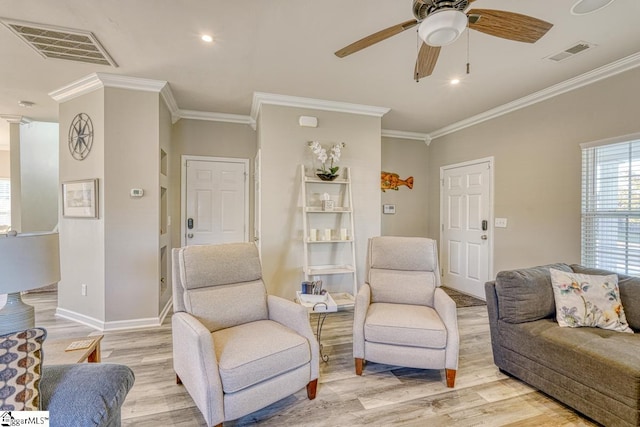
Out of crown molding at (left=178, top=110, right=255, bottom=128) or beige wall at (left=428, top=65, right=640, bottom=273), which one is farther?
crown molding at (left=178, top=110, right=255, bottom=128)

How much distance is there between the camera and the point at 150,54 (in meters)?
2.60

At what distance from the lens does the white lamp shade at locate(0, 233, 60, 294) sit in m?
1.28

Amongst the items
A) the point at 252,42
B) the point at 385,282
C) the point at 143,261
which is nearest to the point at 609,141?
the point at 385,282

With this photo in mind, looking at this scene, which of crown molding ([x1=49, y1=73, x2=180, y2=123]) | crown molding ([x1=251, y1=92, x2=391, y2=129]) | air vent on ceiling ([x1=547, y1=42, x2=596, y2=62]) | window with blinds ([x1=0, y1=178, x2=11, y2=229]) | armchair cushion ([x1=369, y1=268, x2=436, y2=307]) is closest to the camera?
air vent on ceiling ([x1=547, y1=42, x2=596, y2=62])

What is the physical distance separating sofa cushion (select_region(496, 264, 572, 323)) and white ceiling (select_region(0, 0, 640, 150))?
1.83 m

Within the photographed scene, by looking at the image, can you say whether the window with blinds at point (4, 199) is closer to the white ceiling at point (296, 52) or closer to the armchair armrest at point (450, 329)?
the white ceiling at point (296, 52)

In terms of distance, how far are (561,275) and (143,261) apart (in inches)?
150

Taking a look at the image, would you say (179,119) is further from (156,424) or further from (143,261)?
(156,424)

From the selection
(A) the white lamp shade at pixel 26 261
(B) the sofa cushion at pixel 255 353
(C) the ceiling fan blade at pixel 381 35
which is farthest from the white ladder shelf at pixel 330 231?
(A) the white lamp shade at pixel 26 261

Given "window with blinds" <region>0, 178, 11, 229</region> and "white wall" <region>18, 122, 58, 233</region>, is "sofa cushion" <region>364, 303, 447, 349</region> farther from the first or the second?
"window with blinds" <region>0, 178, 11, 229</region>

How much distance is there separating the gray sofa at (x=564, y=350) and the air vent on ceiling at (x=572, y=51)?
5.87 feet

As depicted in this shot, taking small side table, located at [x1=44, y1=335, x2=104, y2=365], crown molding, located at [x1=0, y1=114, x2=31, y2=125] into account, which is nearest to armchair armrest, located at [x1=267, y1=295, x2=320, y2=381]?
small side table, located at [x1=44, y1=335, x2=104, y2=365]

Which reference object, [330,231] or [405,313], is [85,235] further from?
[405,313]

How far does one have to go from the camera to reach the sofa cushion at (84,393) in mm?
1007
